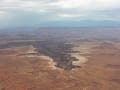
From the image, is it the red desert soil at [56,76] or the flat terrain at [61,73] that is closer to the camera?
the red desert soil at [56,76]

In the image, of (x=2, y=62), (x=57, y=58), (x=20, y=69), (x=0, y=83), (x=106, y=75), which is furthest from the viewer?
(x=57, y=58)

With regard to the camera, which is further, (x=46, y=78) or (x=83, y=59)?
(x=83, y=59)

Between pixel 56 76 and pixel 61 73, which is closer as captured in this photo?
pixel 56 76

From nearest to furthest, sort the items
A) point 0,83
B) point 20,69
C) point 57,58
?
point 0,83 → point 20,69 → point 57,58

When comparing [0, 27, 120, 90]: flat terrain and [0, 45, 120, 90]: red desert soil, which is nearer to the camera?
[0, 45, 120, 90]: red desert soil

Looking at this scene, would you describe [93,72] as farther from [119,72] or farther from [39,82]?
[39,82]

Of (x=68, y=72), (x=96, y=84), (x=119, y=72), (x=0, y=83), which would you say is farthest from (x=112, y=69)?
(x=0, y=83)
